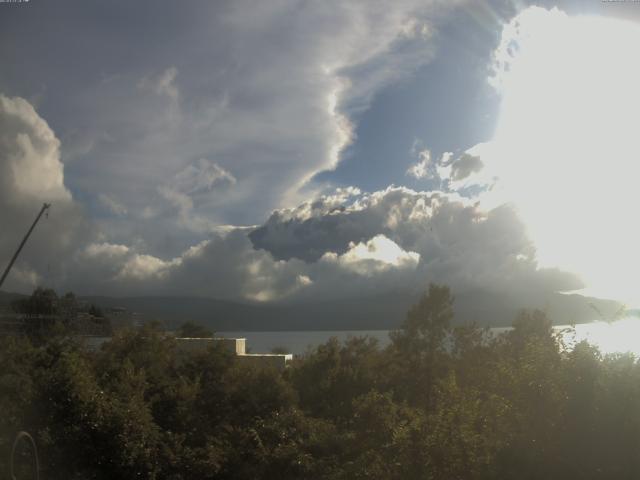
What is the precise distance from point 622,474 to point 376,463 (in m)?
5.88

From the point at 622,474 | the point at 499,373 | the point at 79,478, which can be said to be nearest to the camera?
the point at 622,474

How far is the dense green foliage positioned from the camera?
50.5 feet

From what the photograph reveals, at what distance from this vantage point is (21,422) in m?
20.9

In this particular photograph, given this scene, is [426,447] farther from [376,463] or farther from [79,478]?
[79,478]

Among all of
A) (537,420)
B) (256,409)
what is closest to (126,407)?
(256,409)

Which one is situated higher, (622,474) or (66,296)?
(66,296)

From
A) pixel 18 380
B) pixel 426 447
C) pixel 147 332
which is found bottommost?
pixel 426 447

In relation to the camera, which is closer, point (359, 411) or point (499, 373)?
point (499, 373)

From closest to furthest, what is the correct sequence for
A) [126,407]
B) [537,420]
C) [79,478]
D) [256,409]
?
[537,420]
[79,478]
[126,407]
[256,409]

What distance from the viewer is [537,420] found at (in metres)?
16.2

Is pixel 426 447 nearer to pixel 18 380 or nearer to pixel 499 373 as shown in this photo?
pixel 499 373

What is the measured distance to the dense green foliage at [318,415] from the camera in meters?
15.4

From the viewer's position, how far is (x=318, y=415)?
92.5 feet

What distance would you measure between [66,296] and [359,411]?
103 metres
